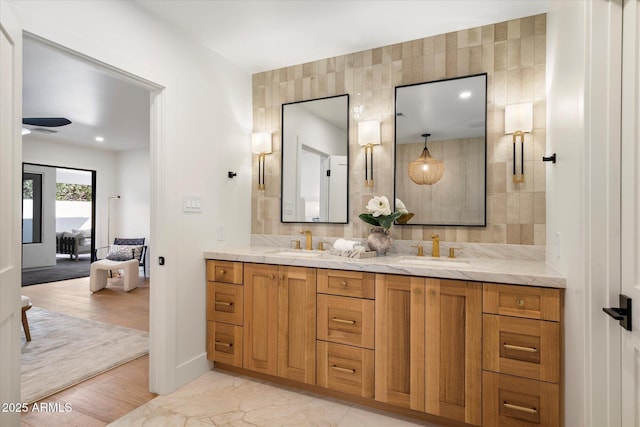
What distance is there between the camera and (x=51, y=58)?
3061mm

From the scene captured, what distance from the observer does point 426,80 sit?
2.59m

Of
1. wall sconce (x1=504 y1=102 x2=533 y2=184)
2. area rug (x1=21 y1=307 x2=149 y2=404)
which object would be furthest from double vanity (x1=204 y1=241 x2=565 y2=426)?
area rug (x1=21 y1=307 x2=149 y2=404)

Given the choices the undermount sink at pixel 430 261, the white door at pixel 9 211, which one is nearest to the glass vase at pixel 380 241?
the undermount sink at pixel 430 261

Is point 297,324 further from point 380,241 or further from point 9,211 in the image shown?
point 9,211

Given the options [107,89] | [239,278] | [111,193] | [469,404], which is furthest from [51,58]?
[111,193]

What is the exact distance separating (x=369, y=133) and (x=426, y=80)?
57 centimetres

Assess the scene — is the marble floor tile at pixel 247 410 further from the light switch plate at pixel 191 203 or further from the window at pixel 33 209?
the window at pixel 33 209

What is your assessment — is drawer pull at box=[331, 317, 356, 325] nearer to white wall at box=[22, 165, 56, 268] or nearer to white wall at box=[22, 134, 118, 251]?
white wall at box=[22, 134, 118, 251]

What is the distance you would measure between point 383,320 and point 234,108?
2.17m

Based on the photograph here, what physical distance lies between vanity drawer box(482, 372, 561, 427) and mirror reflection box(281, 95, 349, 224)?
5.04ft

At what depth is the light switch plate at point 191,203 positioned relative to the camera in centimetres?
252

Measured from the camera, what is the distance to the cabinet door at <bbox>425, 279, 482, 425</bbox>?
1.86 metres

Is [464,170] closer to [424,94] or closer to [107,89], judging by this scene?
[424,94]

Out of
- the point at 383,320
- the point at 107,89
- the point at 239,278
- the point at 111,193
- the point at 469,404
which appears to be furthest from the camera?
the point at 111,193
